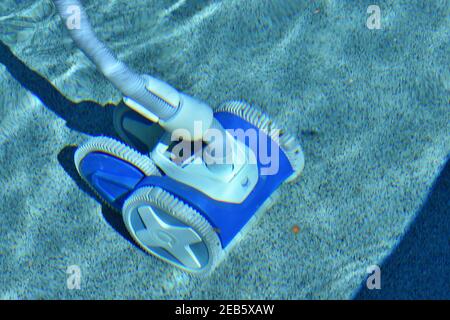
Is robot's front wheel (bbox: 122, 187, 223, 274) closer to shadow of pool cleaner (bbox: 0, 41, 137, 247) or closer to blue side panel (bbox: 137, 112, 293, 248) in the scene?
blue side panel (bbox: 137, 112, 293, 248)

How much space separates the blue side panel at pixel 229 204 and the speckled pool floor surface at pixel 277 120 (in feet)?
0.49

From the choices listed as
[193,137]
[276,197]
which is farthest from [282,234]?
[193,137]

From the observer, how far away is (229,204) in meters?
1.34

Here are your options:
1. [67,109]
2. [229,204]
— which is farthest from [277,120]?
[67,109]

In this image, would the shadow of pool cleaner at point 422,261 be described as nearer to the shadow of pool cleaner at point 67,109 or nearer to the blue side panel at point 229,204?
the blue side panel at point 229,204

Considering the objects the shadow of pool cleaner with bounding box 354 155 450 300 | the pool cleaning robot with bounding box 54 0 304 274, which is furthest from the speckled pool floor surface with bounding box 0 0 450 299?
the pool cleaning robot with bounding box 54 0 304 274

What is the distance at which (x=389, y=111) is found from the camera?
1.69m

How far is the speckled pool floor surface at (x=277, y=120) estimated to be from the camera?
1.49 metres

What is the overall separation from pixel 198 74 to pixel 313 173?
17.7 inches

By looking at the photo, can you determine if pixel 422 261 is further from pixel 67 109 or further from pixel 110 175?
pixel 67 109

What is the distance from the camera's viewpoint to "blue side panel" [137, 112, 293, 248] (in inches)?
51.6

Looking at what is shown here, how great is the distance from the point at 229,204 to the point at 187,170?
4.5 inches

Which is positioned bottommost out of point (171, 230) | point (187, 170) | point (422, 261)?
point (422, 261)

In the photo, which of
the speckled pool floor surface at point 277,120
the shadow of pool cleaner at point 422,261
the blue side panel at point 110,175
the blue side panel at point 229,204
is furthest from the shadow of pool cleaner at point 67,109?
the shadow of pool cleaner at point 422,261
